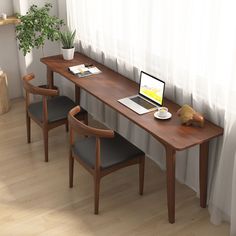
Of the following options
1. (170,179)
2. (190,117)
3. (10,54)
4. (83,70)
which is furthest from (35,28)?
A: (170,179)

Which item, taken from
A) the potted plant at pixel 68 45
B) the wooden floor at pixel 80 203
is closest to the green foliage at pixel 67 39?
the potted plant at pixel 68 45

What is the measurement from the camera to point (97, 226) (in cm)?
321

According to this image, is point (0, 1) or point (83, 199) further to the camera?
point (0, 1)

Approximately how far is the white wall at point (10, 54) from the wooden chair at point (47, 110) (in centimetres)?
107

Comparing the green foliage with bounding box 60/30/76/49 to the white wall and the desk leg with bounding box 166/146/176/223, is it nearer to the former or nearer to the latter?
the white wall

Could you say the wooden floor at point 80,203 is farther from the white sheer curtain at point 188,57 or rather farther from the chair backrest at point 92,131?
the chair backrest at point 92,131

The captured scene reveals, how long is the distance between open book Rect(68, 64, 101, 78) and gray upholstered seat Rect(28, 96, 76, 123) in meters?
0.30

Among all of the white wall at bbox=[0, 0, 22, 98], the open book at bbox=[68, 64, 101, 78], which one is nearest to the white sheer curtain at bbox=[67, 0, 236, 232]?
the open book at bbox=[68, 64, 101, 78]

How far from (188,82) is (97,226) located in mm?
1235

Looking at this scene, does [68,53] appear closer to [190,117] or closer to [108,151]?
[108,151]

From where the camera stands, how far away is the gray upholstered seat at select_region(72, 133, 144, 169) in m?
3.22

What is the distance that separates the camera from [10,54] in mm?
4965

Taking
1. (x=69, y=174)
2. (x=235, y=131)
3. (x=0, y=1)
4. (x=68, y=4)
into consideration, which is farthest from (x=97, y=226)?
(x=0, y=1)

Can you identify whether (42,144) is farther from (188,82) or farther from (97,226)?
(188,82)
